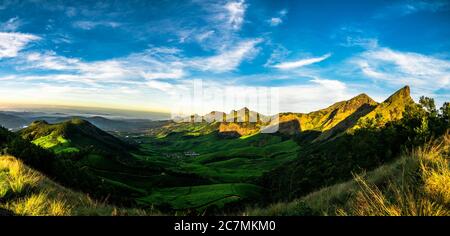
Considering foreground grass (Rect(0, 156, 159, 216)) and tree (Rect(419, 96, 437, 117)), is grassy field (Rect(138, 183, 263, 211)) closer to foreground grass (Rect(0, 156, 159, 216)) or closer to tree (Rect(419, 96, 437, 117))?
tree (Rect(419, 96, 437, 117))

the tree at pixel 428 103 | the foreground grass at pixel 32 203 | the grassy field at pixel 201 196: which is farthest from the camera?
the grassy field at pixel 201 196

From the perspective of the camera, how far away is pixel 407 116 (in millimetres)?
79938

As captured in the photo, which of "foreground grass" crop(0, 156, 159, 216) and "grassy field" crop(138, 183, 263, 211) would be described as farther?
"grassy field" crop(138, 183, 263, 211)

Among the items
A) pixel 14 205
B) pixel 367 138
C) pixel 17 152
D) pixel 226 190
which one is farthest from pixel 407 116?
pixel 226 190

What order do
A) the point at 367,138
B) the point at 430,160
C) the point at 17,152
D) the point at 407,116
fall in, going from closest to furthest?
1. the point at 430,160
2. the point at 17,152
3. the point at 407,116
4. the point at 367,138

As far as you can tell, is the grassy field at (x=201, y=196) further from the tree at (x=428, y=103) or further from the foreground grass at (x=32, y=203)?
the foreground grass at (x=32, y=203)

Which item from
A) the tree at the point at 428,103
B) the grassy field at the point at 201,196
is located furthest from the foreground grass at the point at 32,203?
the grassy field at the point at 201,196

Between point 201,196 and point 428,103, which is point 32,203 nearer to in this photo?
point 428,103

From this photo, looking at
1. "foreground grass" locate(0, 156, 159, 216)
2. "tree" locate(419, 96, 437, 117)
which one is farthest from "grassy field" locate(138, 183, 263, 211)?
"foreground grass" locate(0, 156, 159, 216)

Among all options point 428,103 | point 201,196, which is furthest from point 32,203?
point 201,196

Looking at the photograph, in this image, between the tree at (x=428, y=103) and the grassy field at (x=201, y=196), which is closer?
the tree at (x=428, y=103)
